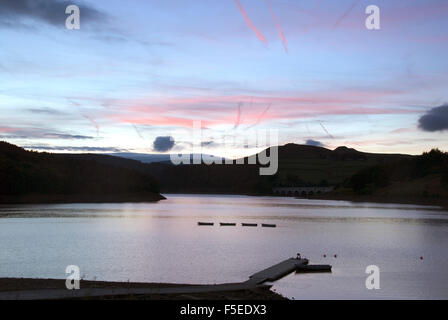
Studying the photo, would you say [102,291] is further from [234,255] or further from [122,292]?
[234,255]

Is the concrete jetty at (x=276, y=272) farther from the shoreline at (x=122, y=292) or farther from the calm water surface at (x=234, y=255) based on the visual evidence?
the shoreline at (x=122, y=292)

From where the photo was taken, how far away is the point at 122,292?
1057 inches

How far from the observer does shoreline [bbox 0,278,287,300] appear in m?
25.6

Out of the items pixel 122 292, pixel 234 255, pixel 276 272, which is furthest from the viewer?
pixel 234 255

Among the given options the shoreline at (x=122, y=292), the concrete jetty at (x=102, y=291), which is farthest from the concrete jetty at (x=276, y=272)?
the shoreline at (x=122, y=292)

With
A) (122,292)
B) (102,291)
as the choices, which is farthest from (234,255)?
(102,291)

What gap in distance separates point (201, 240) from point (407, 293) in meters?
39.2

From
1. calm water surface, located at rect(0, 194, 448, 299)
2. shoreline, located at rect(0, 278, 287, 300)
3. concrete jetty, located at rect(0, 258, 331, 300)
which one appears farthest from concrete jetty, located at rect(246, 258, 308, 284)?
shoreline, located at rect(0, 278, 287, 300)

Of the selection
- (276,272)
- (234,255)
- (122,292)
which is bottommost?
(234,255)

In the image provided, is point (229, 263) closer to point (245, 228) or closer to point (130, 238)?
point (130, 238)

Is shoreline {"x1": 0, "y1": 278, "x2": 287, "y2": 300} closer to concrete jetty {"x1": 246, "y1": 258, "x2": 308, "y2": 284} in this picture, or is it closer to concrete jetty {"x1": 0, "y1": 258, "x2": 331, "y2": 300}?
concrete jetty {"x1": 0, "y1": 258, "x2": 331, "y2": 300}

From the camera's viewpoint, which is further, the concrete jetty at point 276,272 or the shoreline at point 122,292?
the concrete jetty at point 276,272

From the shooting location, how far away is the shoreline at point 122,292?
2564cm
